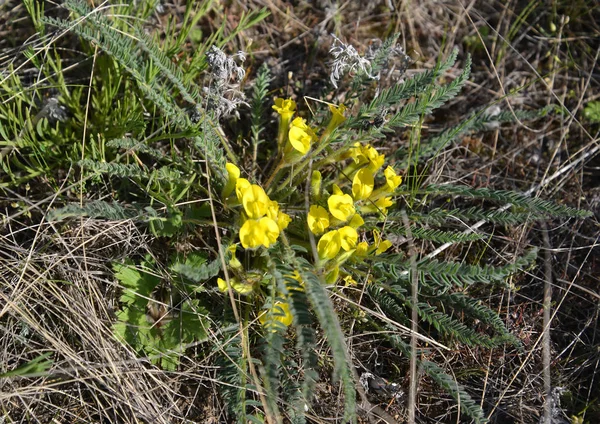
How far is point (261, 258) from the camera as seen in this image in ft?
7.77

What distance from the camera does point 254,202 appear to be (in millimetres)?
2115

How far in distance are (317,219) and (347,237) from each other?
140 millimetres

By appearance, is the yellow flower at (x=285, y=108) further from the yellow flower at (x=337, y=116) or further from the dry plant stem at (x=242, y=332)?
the dry plant stem at (x=242, y=332)

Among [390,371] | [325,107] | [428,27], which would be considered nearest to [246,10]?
[325,107]

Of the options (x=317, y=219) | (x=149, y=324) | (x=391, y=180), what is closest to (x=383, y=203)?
(x=391, y=180)

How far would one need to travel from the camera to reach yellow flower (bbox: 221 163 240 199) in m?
2.21

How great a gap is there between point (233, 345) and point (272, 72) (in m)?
1.53

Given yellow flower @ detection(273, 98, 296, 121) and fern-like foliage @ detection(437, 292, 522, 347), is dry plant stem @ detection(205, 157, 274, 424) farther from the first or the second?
fern-like foliage @ detection(437, 292, 522, 347)

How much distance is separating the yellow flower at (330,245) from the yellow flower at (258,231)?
21 centimetres

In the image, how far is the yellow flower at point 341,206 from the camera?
2211 millimetres

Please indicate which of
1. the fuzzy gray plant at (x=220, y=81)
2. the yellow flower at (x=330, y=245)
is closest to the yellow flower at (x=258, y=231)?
the yellow flower at (x=330, y=245)

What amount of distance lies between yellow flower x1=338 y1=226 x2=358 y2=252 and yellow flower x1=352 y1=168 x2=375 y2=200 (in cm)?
21

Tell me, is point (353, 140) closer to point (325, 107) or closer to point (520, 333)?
point (325, 107)

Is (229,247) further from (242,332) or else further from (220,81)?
(220,81)
